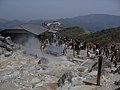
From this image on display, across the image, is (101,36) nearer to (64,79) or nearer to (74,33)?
(74,33)

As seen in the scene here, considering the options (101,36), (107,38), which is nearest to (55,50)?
(107,38)

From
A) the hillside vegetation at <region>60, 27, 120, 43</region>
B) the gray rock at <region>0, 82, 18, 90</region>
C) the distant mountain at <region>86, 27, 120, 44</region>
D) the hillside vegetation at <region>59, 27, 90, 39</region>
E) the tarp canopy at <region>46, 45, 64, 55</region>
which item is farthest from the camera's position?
the hillside vegetation at <region>59, 27, 90, 39</region>

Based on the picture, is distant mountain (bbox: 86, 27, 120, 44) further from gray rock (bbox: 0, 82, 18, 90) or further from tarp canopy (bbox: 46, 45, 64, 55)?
gray rock (bbox: 0, 82, 18, 90)

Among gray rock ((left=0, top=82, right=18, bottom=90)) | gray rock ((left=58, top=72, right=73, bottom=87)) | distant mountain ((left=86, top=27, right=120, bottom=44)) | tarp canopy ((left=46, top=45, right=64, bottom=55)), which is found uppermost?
tarp canopy ((left=46, top=45, right=64, bottom=55))

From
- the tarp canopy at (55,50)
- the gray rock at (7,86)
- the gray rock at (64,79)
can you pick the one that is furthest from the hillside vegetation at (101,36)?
the gray rock at (7,86)

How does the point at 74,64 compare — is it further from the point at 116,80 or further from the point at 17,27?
the point at 17,27

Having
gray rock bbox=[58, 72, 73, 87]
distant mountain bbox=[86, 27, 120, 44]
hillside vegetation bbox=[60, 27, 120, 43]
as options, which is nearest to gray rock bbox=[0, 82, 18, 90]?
gray rock bbox=[58, 72, 73, 87]

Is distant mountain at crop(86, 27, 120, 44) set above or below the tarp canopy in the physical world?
below

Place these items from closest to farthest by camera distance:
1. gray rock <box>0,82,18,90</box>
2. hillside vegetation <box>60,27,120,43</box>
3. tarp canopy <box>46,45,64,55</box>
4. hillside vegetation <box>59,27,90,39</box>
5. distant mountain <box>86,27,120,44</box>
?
gray rock <box>0,82,18,90</box> < tarp canopy <box>46,45,64,55</box> < distant mountain <box>86,27,120,44</box> < hillside vegetation <box>60,27,120,43</box> < hillside vegetation <box>59,27,90,39</box>

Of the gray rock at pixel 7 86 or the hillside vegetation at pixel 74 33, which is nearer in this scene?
the gray rock at pixel 7 86

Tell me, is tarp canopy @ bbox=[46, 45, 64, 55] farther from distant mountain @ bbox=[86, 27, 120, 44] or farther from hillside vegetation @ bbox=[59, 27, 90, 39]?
hillside vegetation @ bbox=[59, 27, 90, 39]

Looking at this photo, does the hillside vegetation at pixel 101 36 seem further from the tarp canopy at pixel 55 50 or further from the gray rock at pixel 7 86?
the gray rock at pixel 7 86

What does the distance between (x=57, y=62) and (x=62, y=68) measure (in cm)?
179

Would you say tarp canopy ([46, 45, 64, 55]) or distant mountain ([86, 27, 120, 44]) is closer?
tarp canopy ([46, 45, 64, 55])
